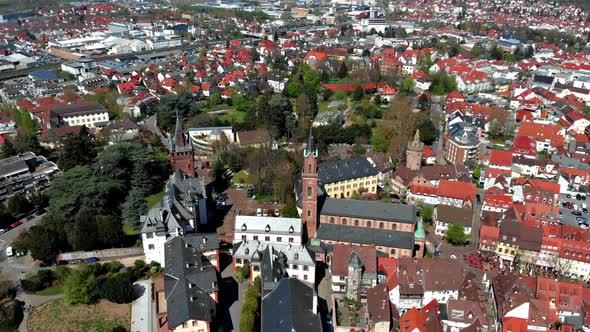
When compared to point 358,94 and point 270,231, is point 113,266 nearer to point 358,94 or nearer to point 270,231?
point 270,231

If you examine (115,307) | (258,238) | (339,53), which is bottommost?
(115,307)

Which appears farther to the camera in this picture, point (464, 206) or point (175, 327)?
point (464, 206)

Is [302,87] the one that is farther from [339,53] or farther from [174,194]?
[174,194]

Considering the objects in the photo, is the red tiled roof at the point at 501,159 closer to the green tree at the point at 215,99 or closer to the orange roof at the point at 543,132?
the orange roof at the point at 543,132

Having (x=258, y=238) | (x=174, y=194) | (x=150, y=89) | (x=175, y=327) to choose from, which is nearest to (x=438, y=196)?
(x=258, y=238)

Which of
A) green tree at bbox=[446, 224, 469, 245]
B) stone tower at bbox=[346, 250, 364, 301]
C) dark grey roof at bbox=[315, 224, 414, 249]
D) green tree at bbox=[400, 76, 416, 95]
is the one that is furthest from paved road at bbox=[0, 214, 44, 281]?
green tree at bbox=[400, 76, 416, 95]

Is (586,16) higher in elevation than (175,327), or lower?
higher

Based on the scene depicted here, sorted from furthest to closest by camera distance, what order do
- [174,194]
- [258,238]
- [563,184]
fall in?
[563,184], [174,194], [258,238]
